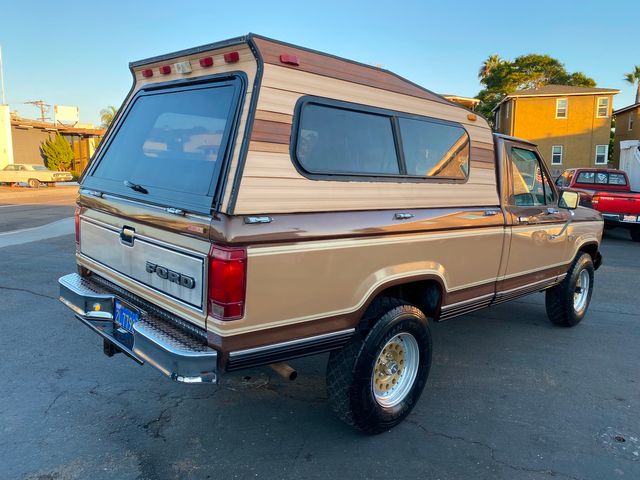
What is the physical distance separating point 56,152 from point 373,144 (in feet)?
128

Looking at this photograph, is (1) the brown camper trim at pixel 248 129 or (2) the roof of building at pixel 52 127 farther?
(2) the roof of building at pixel 52 127

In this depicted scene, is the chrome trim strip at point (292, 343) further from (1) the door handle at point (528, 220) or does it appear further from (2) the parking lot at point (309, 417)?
(1) the door handle at point (528, 220)

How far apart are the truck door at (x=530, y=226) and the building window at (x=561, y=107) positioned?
1240 inches

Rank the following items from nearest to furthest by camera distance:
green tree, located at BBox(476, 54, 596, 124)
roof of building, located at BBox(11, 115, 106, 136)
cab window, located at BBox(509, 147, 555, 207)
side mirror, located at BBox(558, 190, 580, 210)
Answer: cab window, located at BBox(509, 147, 555, 207) → side mirror, located at BBox(558, 190, 580, 210) → roof of building, located at BBox(11, 115, 106, 136) → green tree, located at BBox(476, 54, 596, 124)

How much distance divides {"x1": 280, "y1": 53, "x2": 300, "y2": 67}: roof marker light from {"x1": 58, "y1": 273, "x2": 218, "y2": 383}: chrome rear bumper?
1.59 metres

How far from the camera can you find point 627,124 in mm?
33125

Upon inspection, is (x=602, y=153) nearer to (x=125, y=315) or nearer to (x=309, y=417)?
(x=309, y=417)

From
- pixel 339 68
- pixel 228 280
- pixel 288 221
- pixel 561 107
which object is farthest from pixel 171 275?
pixel 561 107

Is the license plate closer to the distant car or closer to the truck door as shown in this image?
the truck door

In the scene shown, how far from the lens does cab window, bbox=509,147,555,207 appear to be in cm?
443

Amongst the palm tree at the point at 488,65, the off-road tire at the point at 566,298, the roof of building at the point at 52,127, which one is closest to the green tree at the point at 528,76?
the palm tree at the point at 488,65

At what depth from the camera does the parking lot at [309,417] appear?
9.53 ft

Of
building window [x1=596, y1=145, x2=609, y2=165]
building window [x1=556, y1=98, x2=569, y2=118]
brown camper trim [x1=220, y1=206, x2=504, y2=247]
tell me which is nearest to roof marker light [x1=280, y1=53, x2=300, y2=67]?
brown camper trim [x1=220, y1=206, x2=504, y2=247]

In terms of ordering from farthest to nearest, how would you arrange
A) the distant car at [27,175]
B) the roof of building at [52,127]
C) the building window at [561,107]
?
the roof of building at [52,127], the building window at [561,107], the distant car at [27,175]
